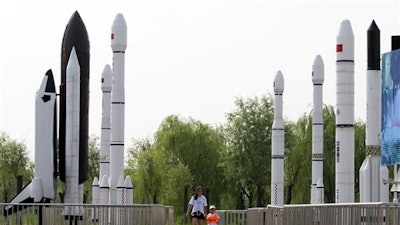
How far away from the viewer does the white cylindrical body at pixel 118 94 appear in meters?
41.7

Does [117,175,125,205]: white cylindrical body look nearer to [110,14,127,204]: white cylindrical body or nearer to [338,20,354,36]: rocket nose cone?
[110,14,127,204]: white cylindrical body

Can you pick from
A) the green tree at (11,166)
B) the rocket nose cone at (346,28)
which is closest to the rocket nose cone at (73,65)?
the rocket nose cone at (346,28)

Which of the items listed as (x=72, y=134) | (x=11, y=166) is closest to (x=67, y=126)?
(x=72, y=134)

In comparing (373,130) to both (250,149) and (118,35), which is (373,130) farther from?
(250,149)

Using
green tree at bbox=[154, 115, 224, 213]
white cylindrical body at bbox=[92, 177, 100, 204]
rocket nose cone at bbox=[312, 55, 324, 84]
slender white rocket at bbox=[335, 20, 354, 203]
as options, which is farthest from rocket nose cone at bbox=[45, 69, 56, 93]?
green tree at bbox=[154, 115, 224, 213]

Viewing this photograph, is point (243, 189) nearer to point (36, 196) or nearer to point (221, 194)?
point (221, 194)

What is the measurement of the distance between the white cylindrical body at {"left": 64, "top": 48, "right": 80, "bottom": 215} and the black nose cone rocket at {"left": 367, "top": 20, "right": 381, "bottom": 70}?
31.3 feet

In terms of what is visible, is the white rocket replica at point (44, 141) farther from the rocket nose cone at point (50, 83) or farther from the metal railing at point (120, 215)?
the metal railing at point (120, 215)

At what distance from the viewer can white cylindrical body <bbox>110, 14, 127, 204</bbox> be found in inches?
1642

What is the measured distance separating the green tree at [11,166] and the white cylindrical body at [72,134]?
3350 centimetres

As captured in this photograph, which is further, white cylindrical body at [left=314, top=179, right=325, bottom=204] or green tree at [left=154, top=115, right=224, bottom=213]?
green tree at [left=154, top=115, right=224, bottom=213]

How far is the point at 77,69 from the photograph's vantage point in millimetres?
33906

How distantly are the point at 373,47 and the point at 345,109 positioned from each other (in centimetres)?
318

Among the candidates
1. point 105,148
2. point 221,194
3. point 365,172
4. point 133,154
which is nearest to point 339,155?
point 365,172
